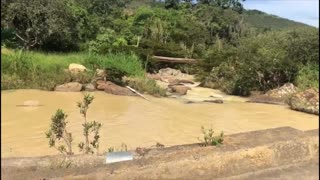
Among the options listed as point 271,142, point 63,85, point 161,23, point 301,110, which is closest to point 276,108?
point 301,110

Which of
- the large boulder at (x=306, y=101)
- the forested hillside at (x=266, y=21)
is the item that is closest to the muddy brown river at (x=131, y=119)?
the large boulder at (x=306, y=101)

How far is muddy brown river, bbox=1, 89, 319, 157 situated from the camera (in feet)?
20.5

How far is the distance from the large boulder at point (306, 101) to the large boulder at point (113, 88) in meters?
3.52

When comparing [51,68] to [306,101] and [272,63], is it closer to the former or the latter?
[272,63]

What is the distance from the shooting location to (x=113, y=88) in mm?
10797

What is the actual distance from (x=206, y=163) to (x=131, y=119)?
5.23m

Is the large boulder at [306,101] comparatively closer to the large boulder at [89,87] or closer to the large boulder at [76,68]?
the large boulder at [89,87]

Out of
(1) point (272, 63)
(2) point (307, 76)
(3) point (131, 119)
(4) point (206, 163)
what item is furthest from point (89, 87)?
(4) point (206, 163)

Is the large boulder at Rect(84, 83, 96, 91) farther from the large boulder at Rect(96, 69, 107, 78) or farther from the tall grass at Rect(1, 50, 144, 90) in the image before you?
the large boulder at Rect(96, 69, 107, 78)

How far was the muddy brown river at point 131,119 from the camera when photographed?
6.24 m

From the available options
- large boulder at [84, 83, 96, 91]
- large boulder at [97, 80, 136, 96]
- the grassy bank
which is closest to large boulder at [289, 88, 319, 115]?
the grassy bank

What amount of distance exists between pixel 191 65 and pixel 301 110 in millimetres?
7158

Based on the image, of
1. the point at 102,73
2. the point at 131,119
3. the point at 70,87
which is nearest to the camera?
the point at 131,119

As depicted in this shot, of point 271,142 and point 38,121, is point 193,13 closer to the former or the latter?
point 38,121
